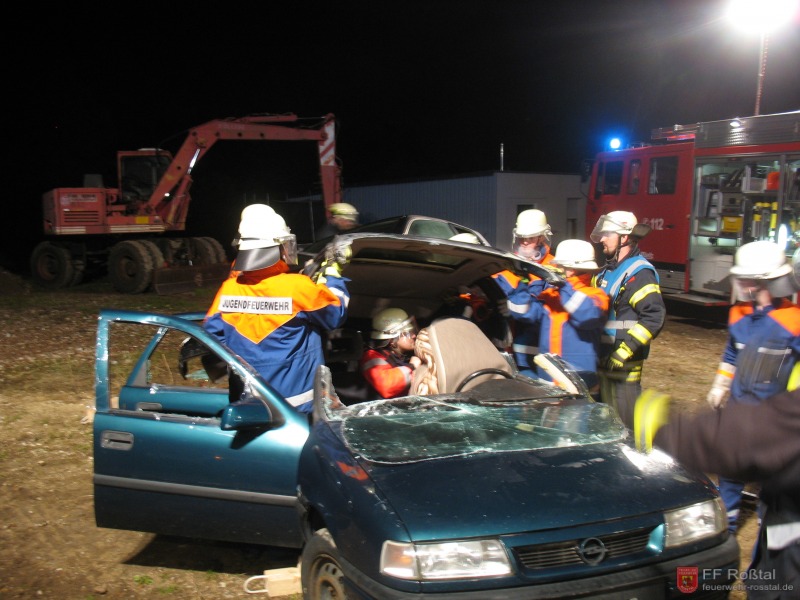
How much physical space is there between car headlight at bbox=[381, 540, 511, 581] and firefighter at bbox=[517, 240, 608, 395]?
206cm

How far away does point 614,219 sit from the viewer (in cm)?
475

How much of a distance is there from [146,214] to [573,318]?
43.6ft

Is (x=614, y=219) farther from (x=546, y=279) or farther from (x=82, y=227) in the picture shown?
(x=82, y=227)

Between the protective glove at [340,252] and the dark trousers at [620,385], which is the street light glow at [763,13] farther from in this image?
the protective glove at [340,252]

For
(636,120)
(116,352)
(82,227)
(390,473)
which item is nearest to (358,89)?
(636,120)

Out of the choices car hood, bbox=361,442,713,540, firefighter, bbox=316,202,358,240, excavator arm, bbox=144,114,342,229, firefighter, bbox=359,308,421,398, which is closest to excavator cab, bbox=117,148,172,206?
excavator arm, bbox=144,114,342,229

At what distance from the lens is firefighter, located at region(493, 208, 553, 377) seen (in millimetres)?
4405

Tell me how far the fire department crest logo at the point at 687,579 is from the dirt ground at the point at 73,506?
1265 millimetres

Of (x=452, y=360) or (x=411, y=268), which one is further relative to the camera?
(x=411, y=268)

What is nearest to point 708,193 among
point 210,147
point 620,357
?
point 620,357

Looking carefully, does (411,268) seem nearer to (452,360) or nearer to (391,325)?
(391,325)

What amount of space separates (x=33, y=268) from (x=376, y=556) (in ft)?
53.5

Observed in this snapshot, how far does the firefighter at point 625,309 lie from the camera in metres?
4.39

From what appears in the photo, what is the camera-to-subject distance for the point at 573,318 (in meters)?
4.35
